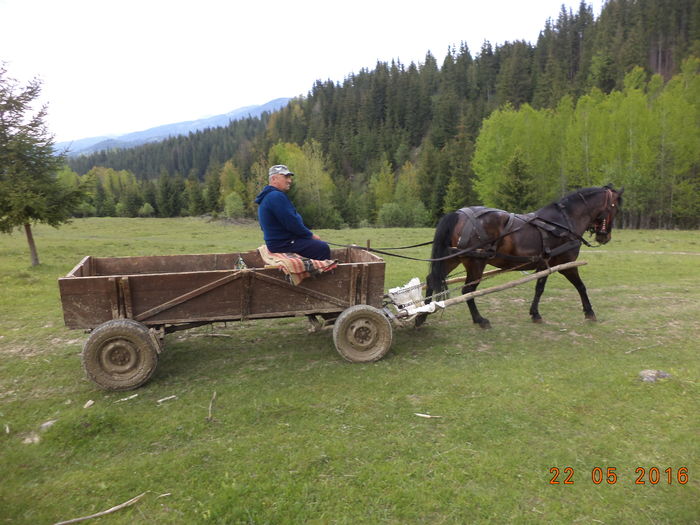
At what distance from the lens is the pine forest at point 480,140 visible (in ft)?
105

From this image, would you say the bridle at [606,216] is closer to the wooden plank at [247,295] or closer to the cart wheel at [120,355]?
the wooden plank at [247,295]

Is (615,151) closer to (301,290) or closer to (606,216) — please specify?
(606,216)

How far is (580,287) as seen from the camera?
7.67 metres

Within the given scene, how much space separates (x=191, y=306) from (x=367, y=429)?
2775 millimetres

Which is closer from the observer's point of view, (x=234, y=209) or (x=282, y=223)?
(x=282, y=223)

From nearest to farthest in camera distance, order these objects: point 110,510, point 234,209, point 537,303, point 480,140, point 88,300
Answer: point 110,510 < point 88,300 < point 537,303 < point 480,140 < point 234,209

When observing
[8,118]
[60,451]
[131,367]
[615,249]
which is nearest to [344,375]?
A: [131,367]

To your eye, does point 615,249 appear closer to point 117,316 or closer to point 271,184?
point 271,184

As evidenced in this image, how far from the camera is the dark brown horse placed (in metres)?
6.95

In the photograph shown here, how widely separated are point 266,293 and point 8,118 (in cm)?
1459

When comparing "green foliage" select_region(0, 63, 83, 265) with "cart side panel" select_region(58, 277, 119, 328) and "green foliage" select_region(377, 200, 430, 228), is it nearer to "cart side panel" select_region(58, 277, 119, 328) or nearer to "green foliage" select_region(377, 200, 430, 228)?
"cart side panel" select_region(58, 277, 119, 328)

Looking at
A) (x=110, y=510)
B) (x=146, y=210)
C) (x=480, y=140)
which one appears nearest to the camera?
(x=110, y=510)

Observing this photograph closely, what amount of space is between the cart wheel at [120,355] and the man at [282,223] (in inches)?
82.2

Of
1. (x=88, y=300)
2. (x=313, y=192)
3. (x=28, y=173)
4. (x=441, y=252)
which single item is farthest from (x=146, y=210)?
(x=441, y=252)
